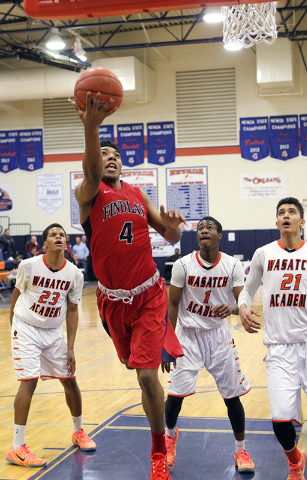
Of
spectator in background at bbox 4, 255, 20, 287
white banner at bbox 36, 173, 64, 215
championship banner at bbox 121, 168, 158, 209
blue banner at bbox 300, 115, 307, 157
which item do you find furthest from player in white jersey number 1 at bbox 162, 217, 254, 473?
white banner at bbox 36, 173, 64, 215

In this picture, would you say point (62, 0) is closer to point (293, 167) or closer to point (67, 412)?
point (67, 412)

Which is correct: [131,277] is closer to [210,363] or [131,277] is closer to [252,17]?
[210,363]

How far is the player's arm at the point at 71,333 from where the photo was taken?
4523 millimetres

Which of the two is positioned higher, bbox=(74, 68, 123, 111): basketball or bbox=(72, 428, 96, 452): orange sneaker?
bbox=(74, 68, 123, 111): basketball

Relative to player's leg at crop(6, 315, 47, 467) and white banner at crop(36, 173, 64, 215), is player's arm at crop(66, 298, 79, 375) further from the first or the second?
white banner at crop(36, 173, 64, 215)

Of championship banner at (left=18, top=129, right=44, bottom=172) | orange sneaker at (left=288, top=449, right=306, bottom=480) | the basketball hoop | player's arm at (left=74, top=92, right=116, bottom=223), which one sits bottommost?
orange sneaker at (left=288, top=449, right=306, bottom=480)

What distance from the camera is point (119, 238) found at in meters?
3.44

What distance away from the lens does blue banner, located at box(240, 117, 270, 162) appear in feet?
61.9

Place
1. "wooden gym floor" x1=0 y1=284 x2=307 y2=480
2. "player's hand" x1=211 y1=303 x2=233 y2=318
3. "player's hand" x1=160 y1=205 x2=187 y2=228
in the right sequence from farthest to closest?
"player's hand" x1=211 y1=303 x2=233 y2=318
"wooden gym floor" x1=0 y1=284 x2=307 y2=480
"player's hand" x1=160 y1=205 x2=187 y2=228

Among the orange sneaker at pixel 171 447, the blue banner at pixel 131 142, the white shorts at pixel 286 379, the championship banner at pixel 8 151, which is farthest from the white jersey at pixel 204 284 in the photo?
the championship banner at pixel 8 151

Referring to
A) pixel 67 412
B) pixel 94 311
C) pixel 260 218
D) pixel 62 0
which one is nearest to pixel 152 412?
pixel 67 412

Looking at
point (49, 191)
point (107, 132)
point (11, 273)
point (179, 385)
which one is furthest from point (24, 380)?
point (49, 191)

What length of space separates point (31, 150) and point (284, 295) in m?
18.4

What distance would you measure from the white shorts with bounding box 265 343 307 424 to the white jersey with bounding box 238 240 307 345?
7cm
